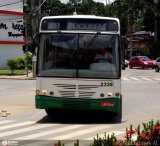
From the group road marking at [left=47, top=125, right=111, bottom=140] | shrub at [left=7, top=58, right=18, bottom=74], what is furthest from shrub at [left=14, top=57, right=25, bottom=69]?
road marking at [left=47, top=125, right=111, bottom=140]

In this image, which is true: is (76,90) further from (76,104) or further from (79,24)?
(79,24)

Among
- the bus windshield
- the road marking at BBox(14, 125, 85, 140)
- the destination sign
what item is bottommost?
the road marking at BBox(14, 125, 85, 140)

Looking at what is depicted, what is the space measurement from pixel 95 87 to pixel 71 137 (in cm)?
276

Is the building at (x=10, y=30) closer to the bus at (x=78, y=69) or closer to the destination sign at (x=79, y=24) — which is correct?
the destination sign at (x=79, y=24)

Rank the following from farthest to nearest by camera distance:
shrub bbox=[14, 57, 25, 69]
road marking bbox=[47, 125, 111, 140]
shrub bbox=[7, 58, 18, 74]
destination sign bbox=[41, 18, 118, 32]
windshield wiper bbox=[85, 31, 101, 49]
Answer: shrub bbox=[14, 57, 25, 69] → shrub bbox=[7, 58, 18, 74] → destination sign bbox=[41, 18, 118, 32] → windshield wiper bbox=[85, 31, 101, 49] → road marking bbox=[47, 125, 111, 140]

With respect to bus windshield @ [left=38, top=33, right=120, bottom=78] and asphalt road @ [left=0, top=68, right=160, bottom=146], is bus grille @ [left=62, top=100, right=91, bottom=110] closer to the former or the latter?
asphalt road @ [left=0, top=68, right=160, bottom=146]

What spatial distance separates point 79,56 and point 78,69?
38 cm

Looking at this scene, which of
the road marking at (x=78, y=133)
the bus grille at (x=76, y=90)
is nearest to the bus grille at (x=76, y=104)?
the bus grille at (x=76, y=90)

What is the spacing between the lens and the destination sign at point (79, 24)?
1485 centimetres

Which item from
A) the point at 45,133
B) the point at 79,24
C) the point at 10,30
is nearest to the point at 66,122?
the point at 45,133

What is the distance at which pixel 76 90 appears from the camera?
14.5 meters

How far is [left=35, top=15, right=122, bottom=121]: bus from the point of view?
1440 centimetres

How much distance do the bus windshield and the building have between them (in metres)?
39.1

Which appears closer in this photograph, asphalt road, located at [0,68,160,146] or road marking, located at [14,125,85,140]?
road marking, located at [14,125,85,140]
